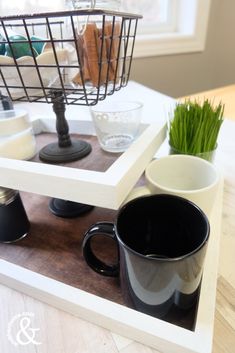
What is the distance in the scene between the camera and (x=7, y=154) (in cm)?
34

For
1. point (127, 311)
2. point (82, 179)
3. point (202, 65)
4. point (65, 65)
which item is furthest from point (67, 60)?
point (202, 65)

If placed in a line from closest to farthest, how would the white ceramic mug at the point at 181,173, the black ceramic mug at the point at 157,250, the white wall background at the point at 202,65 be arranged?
the black ceramic mug at the point at 157,250
the white ceramic mug at the point at 181,173
the white wall background at the point at 202,65

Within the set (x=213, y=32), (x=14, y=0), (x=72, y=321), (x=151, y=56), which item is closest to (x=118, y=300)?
(x=72, y=321)

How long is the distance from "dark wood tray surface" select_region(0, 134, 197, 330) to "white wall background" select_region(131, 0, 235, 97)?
112cm

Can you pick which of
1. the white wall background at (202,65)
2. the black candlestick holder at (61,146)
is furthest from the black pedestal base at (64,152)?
the white wall background at (202,65)

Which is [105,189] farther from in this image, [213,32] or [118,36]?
[213,32]

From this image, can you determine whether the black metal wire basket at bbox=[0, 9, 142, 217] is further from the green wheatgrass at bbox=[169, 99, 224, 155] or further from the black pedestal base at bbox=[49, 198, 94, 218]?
the green wheatgrass at bbox=[169, 99, 224, 155]

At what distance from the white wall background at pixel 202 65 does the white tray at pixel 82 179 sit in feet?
3.81

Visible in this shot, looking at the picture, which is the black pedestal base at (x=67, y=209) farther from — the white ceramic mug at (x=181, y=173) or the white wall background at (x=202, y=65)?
the white wall background at (x=202, y=65)

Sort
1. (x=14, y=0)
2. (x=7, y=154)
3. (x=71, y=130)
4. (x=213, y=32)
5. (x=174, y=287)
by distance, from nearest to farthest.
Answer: (x=174, y=287)
(x=7, y=154)
(x=71, y=130)
(x=14, y=0)
(x=213, y=32)

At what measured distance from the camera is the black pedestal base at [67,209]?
37 centimetres

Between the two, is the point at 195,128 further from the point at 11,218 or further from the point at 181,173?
the point at 11,218

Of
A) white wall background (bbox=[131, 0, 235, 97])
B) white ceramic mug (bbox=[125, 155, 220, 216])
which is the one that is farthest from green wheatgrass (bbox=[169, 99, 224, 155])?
white wall background (bbox=[131, 0, 235, 97])

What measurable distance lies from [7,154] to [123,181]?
18 centimetres
